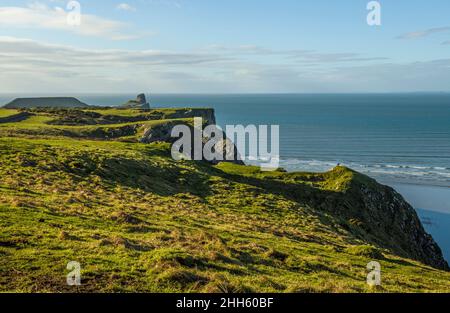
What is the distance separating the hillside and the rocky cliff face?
181 millimetres

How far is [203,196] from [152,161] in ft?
37.8

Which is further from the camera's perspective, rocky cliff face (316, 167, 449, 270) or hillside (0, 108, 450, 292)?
rocky cliff face (316, 167, 449, 270)

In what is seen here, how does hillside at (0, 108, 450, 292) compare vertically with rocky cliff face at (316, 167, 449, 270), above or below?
above

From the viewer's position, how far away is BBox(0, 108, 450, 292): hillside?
15516mm

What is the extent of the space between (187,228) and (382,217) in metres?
34.5

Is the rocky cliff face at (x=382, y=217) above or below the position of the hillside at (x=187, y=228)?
below

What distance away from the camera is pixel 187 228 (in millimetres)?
25281

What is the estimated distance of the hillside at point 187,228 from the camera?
15516 mm

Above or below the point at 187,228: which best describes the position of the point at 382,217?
below

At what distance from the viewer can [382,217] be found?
A: 5125 cm

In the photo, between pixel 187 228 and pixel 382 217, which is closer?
pixel 187 228

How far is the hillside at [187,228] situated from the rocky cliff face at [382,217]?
0.18m
